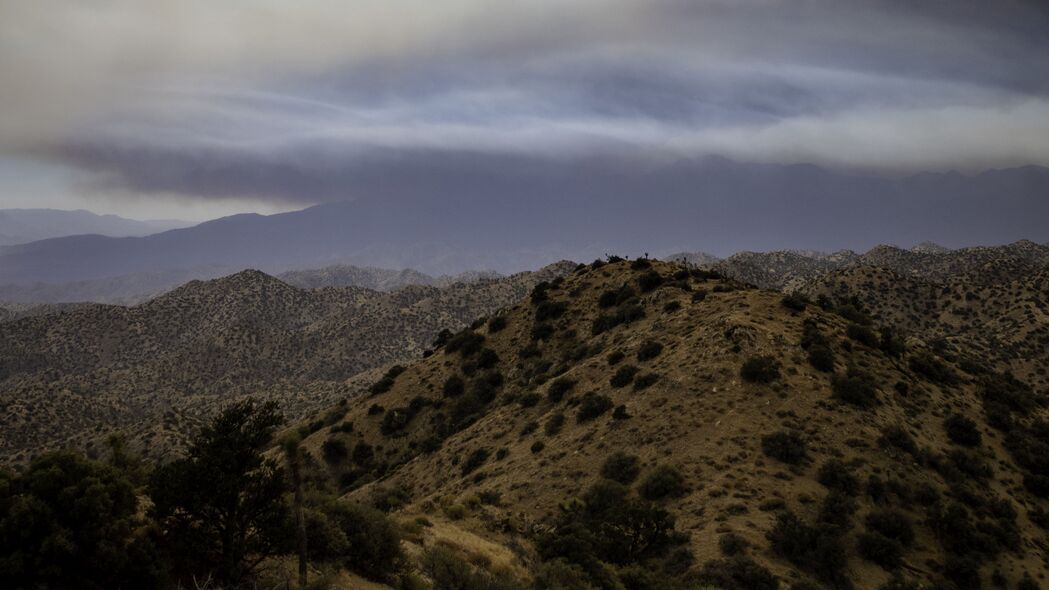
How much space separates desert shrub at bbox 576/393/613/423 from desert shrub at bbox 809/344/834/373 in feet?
47.1

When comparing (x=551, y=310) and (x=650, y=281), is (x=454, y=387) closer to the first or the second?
(x=551, y=310)

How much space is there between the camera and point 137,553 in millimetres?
13195

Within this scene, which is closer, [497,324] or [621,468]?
[621,468]

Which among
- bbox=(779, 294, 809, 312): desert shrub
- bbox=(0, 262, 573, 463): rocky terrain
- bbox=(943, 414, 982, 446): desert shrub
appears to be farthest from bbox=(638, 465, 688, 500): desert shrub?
bbox=(0, 262, 573, 463): rocky terrain

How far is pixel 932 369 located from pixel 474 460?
3538 centimetres

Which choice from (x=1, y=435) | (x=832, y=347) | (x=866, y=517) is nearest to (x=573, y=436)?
(x=866, y=517)

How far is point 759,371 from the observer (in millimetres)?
36875

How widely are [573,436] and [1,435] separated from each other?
84162mm

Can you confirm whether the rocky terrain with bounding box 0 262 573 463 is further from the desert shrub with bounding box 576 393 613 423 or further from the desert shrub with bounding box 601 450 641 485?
the desert shrub with bounding box 601 450 641 485

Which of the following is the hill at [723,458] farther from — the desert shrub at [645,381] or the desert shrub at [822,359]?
the desert shrub at [822,359]

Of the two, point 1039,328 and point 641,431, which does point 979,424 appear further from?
point 1039,328

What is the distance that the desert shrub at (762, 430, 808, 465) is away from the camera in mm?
30750

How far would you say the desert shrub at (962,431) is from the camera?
112 feet

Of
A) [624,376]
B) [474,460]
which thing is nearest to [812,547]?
[624,376]
